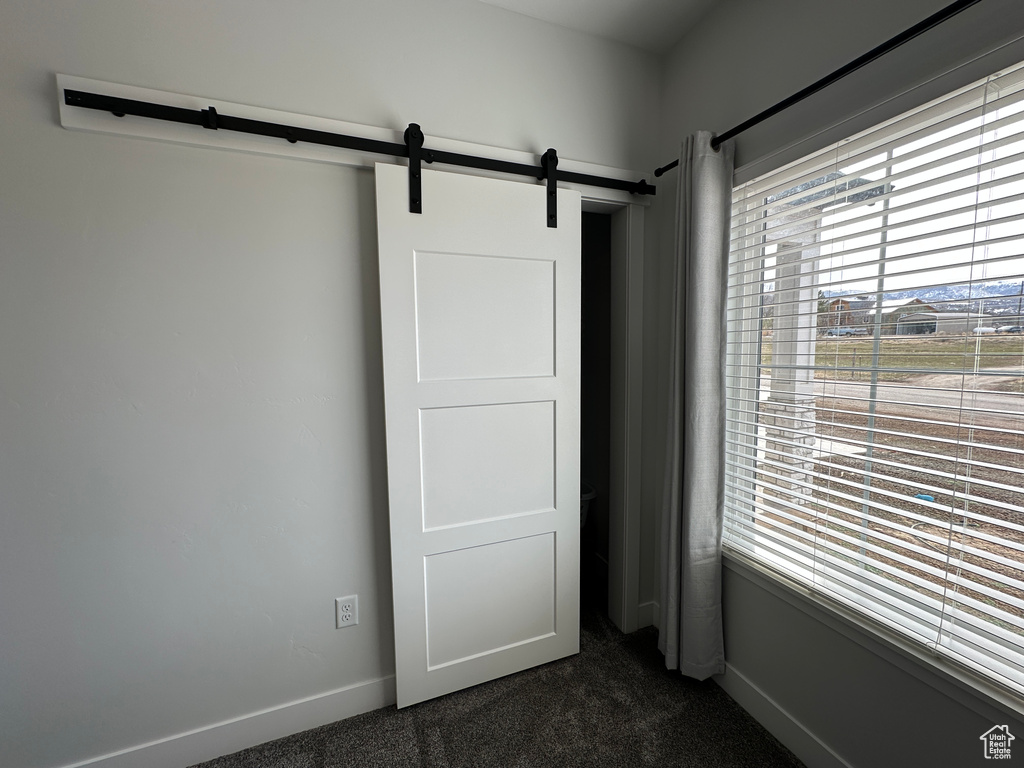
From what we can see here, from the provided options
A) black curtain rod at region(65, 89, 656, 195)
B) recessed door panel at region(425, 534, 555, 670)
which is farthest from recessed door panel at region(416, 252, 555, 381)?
recessed door panel at region(425, 534, 555, 670)

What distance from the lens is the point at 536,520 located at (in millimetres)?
1806

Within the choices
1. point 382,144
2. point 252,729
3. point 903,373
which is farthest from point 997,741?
point 382,144

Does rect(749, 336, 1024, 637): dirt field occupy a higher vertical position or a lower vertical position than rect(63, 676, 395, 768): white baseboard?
higher

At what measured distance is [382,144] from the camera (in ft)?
4.94

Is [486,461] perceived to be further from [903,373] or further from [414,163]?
[903,373]

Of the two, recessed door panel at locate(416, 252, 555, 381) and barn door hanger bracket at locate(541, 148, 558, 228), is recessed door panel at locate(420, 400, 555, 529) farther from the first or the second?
barn door hanger bracket at locate(541, 148, 558, 228)

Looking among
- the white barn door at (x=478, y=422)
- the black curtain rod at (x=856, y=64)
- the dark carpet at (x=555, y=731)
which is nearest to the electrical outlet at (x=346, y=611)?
the white barn door at (x=478, y=422)

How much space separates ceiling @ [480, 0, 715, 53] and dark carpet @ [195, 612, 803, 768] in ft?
8.79

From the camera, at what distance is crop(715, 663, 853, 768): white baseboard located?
1.36m

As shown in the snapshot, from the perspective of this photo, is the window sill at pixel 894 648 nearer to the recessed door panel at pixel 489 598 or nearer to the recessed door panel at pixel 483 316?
the recessed door panel at pixel 489 598

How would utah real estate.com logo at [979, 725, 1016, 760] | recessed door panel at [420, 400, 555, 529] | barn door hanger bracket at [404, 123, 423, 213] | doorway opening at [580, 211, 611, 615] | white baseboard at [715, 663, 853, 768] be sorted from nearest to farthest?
utah real estate.com logo at [979, 725, 1016, 760]
white baseboard at [715, 663, 853, 768]
barn door hanger bracket at [404, 123, 423, 213]
recessed door panel at [420, 400, 555, 529]
doorway opening at [580, 211, 611, 615]

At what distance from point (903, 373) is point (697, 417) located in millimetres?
611

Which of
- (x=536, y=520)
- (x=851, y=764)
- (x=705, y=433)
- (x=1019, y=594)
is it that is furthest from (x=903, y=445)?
(x=536, y=520)

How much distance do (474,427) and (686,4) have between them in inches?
71.6
